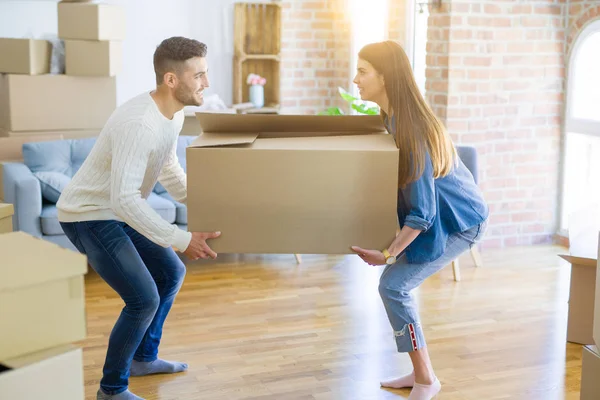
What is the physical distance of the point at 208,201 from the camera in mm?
2428

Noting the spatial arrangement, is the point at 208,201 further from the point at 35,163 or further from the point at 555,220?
the point at 555,220

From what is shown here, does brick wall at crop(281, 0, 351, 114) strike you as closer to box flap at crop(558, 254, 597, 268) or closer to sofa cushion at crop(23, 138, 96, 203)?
sofa cushion at crop(23, 138, 96, 203)

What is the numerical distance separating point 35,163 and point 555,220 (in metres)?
3.45

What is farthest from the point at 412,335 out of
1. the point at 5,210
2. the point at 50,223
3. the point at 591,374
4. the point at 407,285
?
the point at 50,223

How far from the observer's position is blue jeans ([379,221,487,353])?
286 centimetres

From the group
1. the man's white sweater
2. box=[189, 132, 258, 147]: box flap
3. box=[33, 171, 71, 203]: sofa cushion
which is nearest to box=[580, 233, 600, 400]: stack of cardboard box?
box=[189, 132, 258, 147]: box flap

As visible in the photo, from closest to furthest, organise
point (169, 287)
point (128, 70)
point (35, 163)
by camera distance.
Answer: point (169, 287) < point (35, 163) < point (128, 70)

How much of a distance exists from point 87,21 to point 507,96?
9.07ft

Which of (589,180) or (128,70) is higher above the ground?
(128,70)

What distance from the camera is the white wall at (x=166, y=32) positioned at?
650 cm

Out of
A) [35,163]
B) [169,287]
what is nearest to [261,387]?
[169,287]

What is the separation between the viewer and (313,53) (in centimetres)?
678

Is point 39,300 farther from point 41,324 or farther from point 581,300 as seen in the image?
point 581,300

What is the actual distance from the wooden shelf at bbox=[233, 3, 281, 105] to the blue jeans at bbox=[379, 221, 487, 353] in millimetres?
4000
